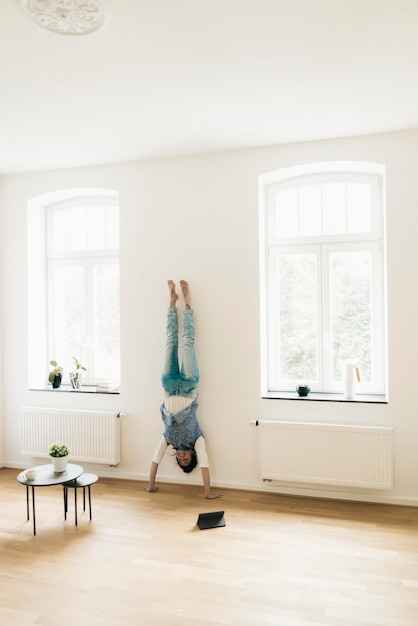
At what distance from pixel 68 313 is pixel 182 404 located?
1.71 meters

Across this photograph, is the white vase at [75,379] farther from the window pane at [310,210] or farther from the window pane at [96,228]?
the window pane at [310,210]

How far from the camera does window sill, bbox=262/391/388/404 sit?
155 inches

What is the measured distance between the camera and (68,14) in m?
2.21

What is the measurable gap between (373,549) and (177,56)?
315cm

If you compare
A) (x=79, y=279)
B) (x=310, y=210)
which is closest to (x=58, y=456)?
(x=79, y=279)

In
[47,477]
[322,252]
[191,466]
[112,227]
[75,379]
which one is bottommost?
[191,466]

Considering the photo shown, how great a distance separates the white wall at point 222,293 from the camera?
150 inches

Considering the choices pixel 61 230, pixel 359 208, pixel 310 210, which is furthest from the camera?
pixel 61 230

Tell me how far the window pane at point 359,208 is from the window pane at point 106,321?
89.0 inches

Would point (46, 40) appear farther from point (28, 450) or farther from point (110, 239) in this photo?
point (28, 450)

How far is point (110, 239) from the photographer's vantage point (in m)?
4.92

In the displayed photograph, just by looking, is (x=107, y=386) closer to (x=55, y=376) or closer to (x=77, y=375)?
(x=77, y=375)

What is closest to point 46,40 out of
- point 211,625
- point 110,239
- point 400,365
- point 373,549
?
point 110,239

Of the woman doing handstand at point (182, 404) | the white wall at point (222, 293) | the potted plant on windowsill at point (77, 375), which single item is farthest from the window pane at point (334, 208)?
the potted plant on windowsill at point (77, 375)
